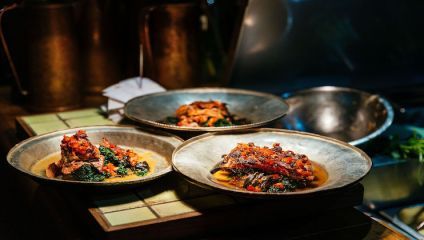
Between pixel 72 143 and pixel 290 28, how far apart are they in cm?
231

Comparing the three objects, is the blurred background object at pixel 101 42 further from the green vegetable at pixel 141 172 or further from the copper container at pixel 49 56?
the green vegetable at pixel 141 172

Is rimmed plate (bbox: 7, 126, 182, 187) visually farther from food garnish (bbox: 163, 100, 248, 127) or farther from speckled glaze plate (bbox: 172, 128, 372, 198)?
food garnish (bbox: 163, 100, 248, 127)

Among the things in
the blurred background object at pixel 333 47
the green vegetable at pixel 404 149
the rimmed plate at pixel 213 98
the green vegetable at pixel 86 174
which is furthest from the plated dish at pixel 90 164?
the blurred background object at pixel 333 47

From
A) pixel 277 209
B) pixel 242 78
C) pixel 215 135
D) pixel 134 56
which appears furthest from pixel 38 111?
pixel 277 209

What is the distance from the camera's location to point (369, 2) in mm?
4438

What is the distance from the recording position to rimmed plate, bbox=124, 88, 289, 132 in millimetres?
3214

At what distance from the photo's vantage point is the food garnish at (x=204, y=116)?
312 cm

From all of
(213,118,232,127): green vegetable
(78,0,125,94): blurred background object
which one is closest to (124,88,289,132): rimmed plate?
(213,118,232,127): green vegetable

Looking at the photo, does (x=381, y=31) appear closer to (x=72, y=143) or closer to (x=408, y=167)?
(x=408, y=167)

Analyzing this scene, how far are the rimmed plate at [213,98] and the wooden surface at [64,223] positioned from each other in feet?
1.99

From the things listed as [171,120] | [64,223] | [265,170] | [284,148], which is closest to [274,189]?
[265,170]

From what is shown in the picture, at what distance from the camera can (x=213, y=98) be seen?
11.8 ft

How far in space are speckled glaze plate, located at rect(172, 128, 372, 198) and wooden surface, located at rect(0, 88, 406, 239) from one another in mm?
202

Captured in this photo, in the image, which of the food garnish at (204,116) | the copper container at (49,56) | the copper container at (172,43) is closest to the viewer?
the food garnish at (204,116)
